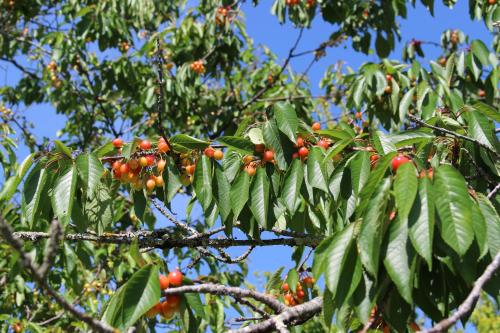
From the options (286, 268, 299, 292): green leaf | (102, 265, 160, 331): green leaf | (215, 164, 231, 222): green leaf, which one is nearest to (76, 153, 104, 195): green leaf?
(215, 164, 231, 222): green leaf

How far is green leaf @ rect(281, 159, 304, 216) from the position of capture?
1713 mm

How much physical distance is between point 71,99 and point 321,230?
493 cm

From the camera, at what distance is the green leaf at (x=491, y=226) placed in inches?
47.5

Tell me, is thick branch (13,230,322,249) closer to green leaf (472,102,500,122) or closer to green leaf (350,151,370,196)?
green leaf (350,151,370,196)

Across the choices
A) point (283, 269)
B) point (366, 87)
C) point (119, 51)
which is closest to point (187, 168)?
point (283, 269)

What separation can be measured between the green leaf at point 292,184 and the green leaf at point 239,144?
0.18m

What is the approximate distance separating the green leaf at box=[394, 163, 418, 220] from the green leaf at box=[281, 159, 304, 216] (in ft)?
1.74

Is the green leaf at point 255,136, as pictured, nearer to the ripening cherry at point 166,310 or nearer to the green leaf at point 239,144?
the green leaf at point 239,144

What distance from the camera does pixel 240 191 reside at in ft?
5.89

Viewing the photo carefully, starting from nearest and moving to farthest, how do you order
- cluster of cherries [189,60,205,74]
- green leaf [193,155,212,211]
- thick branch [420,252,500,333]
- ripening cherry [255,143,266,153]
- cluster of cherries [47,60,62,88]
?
thick branch [420,252,500,333], green leaf [193,155,212,211], ripening cherry [255,143,266,153], cluster of cherries [189,60,205,74], cluster of cherries [47,60,62,88]

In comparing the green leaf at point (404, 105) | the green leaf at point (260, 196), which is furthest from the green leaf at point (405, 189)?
the green leaf at point (404, 105)

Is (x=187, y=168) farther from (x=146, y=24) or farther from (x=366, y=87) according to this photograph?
(x=146, y=24)

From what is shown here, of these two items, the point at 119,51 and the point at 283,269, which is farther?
the point at 119,51

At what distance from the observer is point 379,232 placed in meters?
1.17
